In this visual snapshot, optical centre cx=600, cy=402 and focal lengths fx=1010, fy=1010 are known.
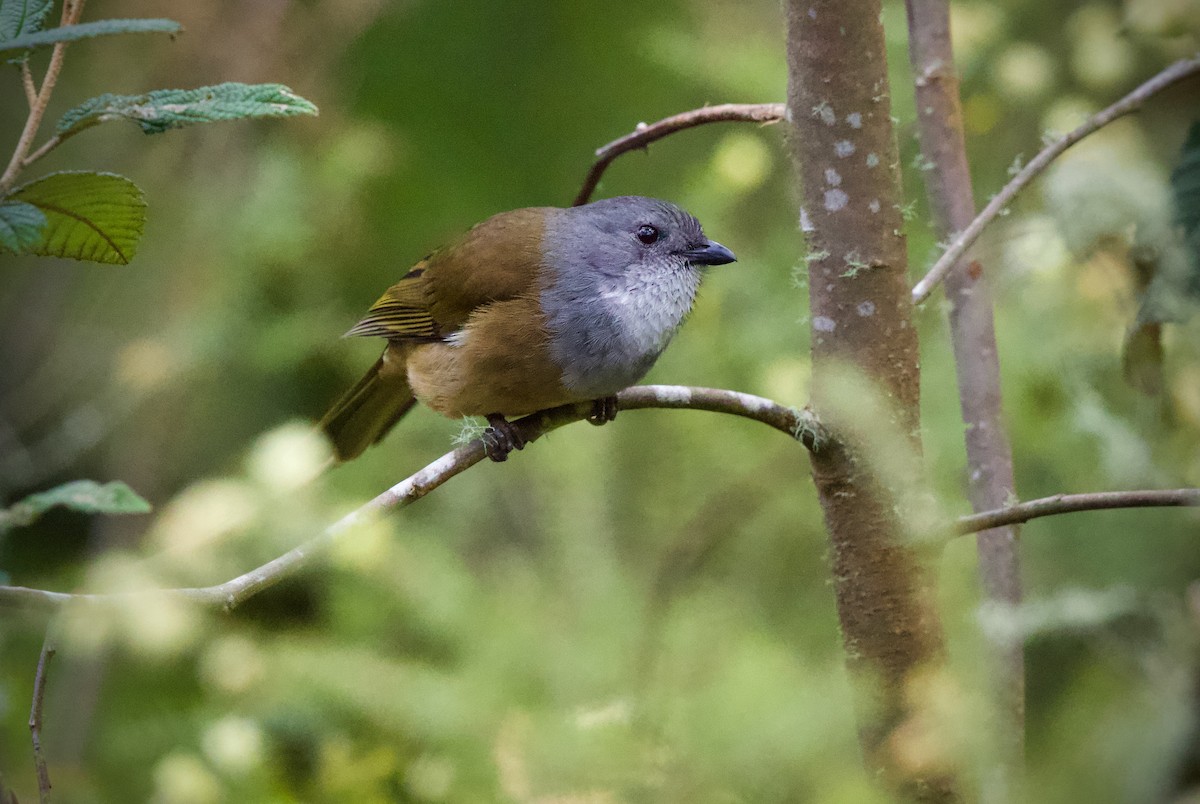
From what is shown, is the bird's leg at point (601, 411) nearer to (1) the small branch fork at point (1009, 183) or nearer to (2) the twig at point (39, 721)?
(1) the small branch fork at point (1009, 183)

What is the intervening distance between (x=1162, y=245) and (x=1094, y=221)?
0.74 ft

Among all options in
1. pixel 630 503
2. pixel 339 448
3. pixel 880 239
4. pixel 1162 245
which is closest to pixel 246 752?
pixel 339 448

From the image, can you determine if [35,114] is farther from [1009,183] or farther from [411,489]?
[1009,183]

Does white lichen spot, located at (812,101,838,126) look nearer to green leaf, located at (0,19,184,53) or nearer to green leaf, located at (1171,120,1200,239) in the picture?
green leaf, located at (1171,120,1200,239)

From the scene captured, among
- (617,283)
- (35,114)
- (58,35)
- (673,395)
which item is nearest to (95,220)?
(35,114)

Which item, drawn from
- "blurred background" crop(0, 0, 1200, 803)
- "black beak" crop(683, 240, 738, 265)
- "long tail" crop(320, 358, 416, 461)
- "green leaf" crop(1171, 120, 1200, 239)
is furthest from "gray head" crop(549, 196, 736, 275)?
"green leaf" crop(1171, 120, 1200, 239)

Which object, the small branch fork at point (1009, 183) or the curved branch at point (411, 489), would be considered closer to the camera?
the curved branch at point (411, 489)

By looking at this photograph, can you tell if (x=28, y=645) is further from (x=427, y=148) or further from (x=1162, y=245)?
(x=1162, y=245)

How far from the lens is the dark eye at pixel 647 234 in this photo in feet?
8.13

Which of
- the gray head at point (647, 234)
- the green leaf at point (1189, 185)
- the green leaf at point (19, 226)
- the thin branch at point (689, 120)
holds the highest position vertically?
the gray head at point (647, 234)

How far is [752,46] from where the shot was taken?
3236 millimetres

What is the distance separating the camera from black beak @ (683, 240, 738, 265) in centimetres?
243

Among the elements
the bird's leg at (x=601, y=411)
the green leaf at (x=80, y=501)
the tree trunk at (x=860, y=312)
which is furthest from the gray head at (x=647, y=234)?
the green leaf at (x=80, y=501)

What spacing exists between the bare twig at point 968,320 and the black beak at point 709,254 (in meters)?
0.49
